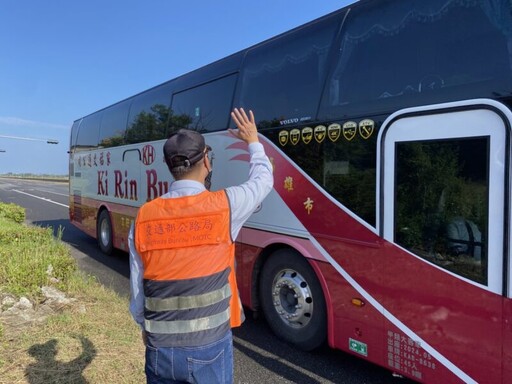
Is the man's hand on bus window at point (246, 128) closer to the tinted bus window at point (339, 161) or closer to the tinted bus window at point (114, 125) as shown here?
the tinted bus window at point (339, 161)

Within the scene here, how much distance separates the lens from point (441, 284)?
295 centimetres

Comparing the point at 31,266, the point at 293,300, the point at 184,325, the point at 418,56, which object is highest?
the point at 418,56

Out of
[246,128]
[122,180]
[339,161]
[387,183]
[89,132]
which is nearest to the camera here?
[246,128]

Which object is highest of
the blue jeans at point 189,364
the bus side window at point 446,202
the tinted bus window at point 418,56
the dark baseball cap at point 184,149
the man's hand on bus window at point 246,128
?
the tinted bus window at point 418,56

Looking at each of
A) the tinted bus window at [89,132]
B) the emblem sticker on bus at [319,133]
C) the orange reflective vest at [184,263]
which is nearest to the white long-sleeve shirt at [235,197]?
the orange reflective vest at [184,263]

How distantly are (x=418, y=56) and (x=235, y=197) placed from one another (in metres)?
2.09

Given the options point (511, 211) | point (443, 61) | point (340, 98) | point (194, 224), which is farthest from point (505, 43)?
point (194, 224)

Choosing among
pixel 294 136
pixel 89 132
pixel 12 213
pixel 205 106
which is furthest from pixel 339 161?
pixel 12 213

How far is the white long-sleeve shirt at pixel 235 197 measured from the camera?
189 centimetres

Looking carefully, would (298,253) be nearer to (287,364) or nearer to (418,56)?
(287,364)

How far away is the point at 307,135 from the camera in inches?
160

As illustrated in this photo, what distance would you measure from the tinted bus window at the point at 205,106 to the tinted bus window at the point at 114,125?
2.43 m

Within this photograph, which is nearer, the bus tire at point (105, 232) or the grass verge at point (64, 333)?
the grass verge at point (64, 333)

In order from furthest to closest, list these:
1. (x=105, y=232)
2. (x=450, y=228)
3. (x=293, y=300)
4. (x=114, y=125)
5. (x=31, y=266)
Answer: (x=105, y=232)
(x=114, y=125)
(x=31, y=266)
(x=293, y=300)
(x=450, y=228)
